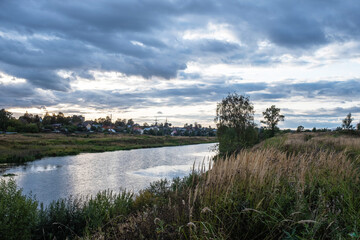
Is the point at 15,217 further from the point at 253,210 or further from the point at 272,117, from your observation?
the point at 272,117

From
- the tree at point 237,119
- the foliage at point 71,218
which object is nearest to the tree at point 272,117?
the tree at point 237,119

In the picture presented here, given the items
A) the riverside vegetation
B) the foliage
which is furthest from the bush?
the riverside vegetation

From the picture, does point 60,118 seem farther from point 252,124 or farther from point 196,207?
point 196,207

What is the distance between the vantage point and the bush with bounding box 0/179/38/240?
26.9 ft

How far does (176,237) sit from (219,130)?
33037 millimetres

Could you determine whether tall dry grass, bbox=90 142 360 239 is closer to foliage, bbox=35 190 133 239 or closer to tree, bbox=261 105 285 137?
foliage, bbox=35 190 133 239

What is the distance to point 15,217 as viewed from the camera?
8453 mm

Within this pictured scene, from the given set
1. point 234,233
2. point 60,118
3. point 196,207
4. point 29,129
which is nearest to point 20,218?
point 196,207

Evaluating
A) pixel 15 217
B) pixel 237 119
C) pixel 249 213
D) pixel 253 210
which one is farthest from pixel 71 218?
pixel 237 119

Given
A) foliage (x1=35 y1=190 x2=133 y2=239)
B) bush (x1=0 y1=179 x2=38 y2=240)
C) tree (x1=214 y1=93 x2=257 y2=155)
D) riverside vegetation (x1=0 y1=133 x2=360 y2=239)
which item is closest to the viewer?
riverside vegetation (x1=0 y1=133 x2=360 y2=239)

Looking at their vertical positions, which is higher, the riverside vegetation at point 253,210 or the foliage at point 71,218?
the riverside vegetation at point 253,210

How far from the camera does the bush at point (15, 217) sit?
821cm

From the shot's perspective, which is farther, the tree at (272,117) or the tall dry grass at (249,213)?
the tree at (272,117)

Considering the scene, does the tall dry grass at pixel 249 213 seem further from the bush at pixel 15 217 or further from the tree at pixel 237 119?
the tree at pixel 237 119
